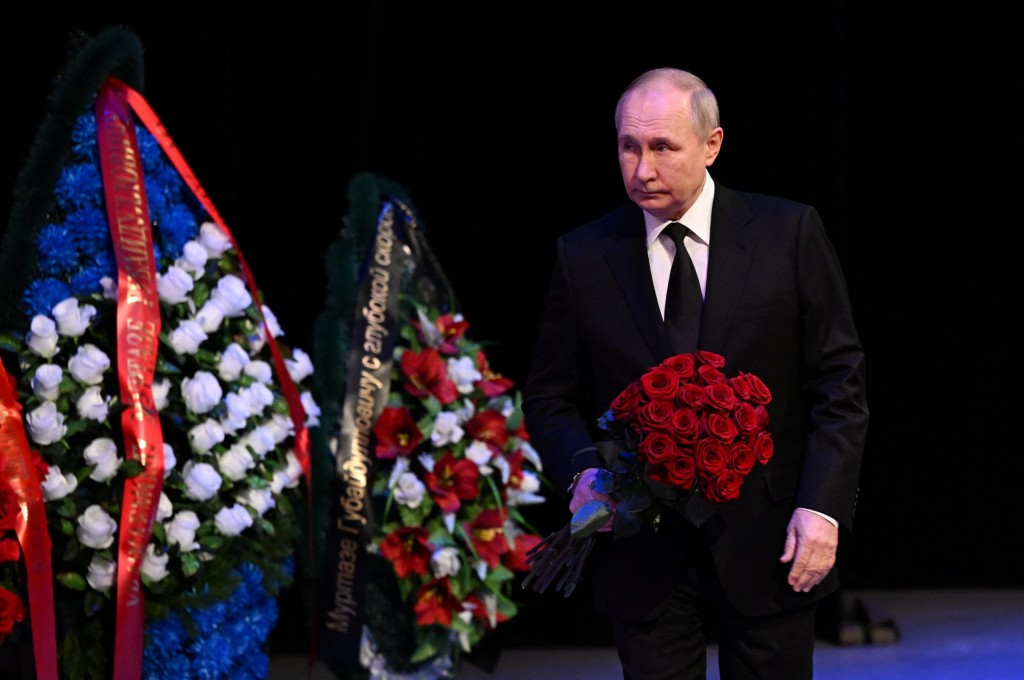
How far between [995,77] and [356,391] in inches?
96.2

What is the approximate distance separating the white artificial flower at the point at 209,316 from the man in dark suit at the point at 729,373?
1.10 m

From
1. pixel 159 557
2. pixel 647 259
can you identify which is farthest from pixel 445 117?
pixel 647 259

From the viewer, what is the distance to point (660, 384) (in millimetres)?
1895

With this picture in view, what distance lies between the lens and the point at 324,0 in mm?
4305

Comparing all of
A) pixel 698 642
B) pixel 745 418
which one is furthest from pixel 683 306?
pixel 698 642

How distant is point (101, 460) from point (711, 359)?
4.59ft

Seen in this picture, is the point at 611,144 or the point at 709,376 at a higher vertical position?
the point at 611,144

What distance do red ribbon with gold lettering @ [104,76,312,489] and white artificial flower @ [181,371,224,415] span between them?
0.27m

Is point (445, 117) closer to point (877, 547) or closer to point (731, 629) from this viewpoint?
point (877, 547)

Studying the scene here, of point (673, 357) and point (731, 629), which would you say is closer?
point (673, 357)

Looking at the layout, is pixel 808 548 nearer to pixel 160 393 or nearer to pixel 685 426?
pixel 685 426

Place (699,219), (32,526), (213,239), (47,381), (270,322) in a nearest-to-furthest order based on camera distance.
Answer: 1. (699,219)
2. (32,526)
3. (47,381)
4. (213,239)
5. (270,322)

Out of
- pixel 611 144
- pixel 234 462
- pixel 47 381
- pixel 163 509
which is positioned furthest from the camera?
pixel 611 144

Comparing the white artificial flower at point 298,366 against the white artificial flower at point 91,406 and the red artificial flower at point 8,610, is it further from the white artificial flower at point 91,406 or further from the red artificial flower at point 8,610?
the red artificial flower at point 8,610
